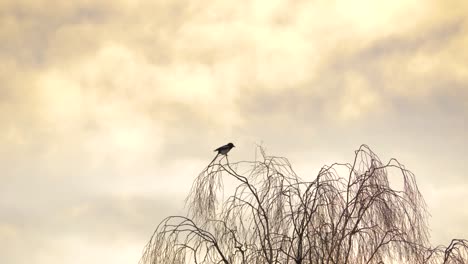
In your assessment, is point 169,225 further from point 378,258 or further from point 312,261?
point 378,258

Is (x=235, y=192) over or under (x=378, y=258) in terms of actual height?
over

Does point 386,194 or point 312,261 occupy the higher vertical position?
point 386,194

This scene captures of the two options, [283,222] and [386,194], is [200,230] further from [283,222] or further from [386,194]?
[386,194]

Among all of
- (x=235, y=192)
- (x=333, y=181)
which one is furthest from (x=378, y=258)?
(x=235, y=192)

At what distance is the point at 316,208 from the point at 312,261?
26.4 inches

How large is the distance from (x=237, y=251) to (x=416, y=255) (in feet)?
7.04

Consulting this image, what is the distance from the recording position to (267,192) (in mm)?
12164

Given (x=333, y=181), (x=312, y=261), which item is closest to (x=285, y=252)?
(x=312, y=261)

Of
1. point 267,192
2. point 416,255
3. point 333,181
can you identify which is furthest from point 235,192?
point 416,255

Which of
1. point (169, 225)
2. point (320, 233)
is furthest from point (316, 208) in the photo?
point (169, 225)

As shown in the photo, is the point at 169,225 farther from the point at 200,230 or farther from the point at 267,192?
the point at 267,192

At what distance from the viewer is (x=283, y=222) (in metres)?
12.0

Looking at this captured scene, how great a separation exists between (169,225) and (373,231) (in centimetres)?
248

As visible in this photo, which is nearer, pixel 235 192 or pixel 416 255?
pixel 416 255
